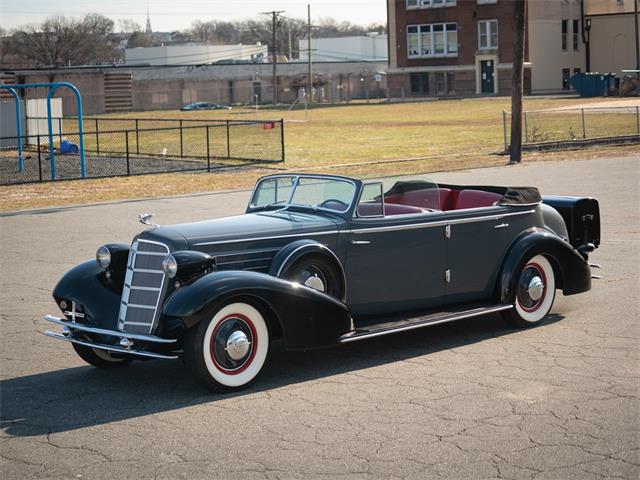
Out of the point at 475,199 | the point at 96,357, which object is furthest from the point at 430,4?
the point at 96,357

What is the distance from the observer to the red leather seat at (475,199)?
32.5 feet

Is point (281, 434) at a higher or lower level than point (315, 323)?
lower

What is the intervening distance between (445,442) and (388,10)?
3468 inches

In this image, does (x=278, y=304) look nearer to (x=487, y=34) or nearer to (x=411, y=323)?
(x=411, y=323)

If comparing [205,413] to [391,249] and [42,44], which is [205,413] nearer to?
[391,249]

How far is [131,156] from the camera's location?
35844mm

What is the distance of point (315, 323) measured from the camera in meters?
7.85

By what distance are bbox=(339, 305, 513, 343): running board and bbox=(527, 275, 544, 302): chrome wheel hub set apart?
0.29 metres

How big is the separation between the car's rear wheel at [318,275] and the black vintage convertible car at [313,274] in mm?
11

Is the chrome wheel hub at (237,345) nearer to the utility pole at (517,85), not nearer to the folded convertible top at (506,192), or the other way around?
the folded convertible top at (506,192)

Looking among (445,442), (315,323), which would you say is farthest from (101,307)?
(445,442)

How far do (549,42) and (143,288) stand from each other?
8281cm

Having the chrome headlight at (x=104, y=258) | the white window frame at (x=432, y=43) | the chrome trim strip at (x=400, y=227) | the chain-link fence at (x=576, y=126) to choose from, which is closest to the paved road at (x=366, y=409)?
the chrome headlight at (x=104, y=258)

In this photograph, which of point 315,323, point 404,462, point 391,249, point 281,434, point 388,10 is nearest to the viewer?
point 404,462
